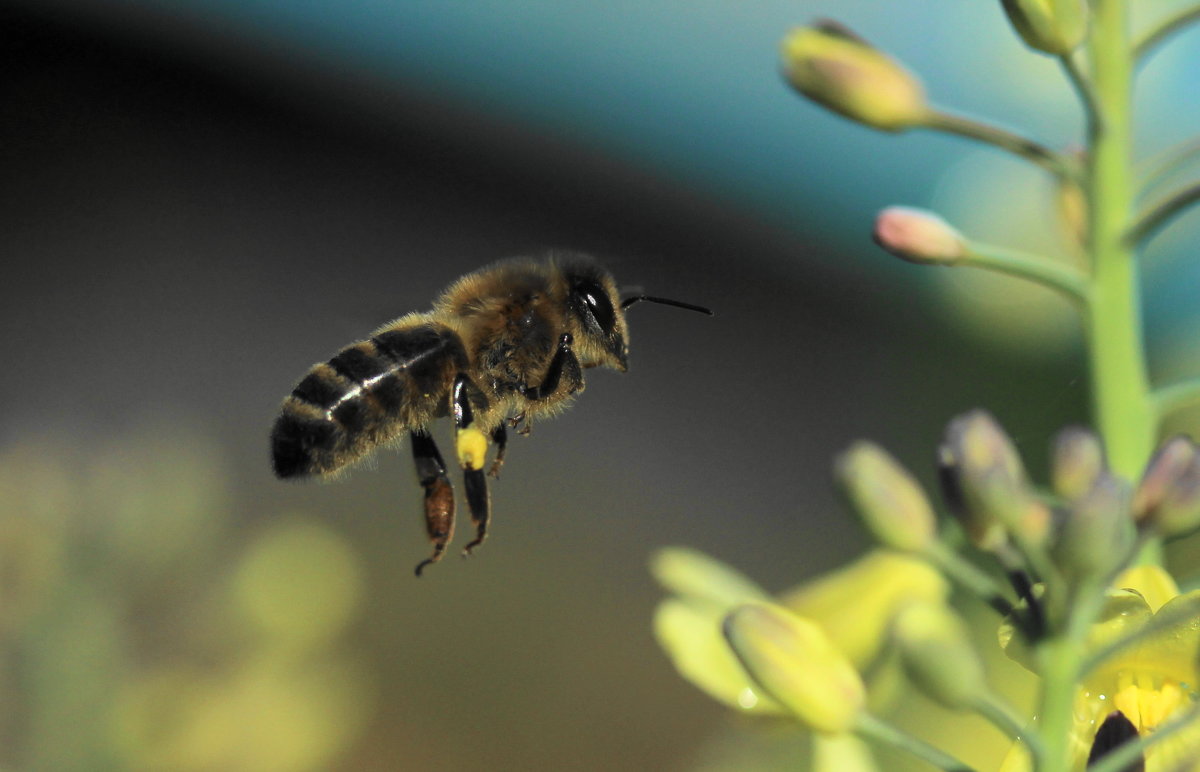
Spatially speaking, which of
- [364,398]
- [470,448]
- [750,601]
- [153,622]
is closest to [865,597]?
[750,601]

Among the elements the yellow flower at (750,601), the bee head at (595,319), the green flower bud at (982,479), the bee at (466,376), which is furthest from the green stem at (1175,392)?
the bee head at (595,319)

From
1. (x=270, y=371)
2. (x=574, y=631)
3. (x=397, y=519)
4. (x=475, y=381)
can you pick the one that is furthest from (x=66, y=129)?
(x=475, y=381)

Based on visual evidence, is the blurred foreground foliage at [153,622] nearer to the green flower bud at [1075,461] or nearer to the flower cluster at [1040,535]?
the flower cluster at [1040,535]

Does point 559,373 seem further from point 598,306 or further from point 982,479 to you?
point 982,479

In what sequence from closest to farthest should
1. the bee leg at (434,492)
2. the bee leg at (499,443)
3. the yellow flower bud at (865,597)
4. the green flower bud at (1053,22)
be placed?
the green flower bud at (1053,22) → the yellow flower bud at (865,597) → the bee leg at (434,492) → the bee leg at (499,443)

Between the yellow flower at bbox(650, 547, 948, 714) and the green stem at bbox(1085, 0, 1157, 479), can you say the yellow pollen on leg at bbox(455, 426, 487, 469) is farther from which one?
the green stem at bbox(1085, 0, 1157, 479)

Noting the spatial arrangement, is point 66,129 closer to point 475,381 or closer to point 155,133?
point 155,133

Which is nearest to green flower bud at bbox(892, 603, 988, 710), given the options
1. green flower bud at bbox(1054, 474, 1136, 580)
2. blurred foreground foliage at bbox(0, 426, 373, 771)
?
green flower bud at bbox(1054, 474, 1136, 580)
